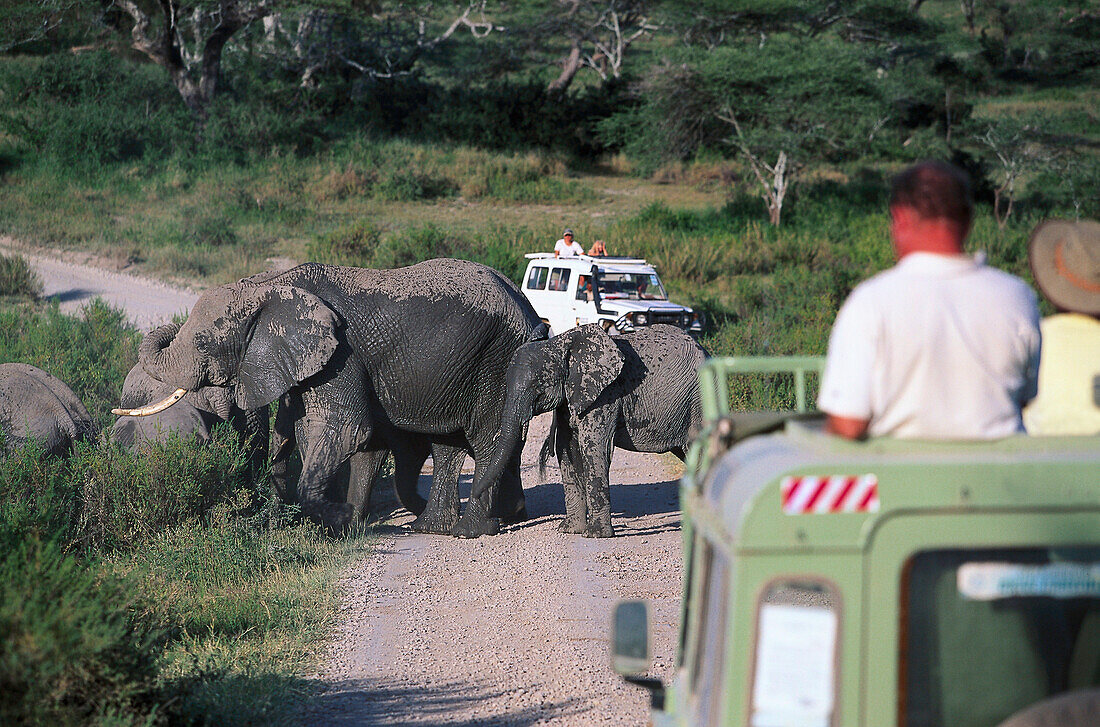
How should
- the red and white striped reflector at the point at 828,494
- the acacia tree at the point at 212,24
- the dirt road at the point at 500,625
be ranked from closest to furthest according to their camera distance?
1. the red and white striped reflector at the point at 828,494
2. the dirt road at the point at 500,625
3. the acacia tree at the point at 212,24

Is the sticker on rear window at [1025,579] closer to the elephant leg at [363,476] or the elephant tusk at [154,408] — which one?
the elephant leg at [363,476]

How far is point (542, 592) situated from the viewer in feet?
23.3

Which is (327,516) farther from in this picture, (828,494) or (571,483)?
(828,494)

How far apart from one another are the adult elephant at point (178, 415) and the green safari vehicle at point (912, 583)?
6.70 m

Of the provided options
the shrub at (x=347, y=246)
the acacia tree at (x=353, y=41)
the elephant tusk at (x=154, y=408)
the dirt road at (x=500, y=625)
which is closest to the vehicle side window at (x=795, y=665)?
the dirt road at (x=500, y=625)

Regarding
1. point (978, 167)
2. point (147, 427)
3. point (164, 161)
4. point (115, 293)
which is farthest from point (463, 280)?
point (978, 167)

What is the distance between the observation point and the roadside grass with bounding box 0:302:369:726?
370 centimetres

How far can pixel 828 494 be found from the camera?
2.28 m

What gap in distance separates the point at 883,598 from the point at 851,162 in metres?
31.6

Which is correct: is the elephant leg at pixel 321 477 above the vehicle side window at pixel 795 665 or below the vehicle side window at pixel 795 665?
below

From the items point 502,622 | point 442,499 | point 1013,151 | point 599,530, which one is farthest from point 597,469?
point 1013,151

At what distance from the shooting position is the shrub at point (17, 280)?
1775 centimetres

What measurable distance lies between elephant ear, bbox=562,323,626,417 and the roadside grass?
187cm

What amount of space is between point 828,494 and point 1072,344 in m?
1.14
